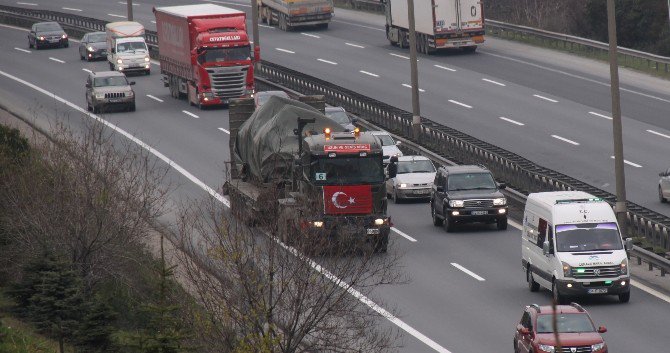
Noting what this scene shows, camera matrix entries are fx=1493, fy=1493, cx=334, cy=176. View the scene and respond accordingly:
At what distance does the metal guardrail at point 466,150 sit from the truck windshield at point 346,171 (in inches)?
280

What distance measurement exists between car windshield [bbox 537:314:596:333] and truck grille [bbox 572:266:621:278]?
211 inches

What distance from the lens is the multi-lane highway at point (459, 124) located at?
33.8 metres

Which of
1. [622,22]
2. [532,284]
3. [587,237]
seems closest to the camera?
[587,237]

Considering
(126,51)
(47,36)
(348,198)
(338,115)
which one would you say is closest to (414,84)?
(338,115)

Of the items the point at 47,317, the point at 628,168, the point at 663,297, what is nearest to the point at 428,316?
the point at 663,297

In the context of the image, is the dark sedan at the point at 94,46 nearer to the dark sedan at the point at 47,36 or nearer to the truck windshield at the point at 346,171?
the dark sedan at the point at 47,36

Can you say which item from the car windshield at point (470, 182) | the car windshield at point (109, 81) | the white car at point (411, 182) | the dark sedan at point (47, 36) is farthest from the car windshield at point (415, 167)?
the dark sedan at point (47, 36)

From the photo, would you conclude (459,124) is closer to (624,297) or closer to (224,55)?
(224,55)

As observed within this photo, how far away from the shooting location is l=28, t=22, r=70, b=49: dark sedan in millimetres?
85438

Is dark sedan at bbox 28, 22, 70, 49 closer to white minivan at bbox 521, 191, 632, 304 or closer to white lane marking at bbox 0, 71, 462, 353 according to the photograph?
white lane marking at bbox 0, 71, 462, 353

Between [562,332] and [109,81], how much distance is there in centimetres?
3996

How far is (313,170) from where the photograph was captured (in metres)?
38.8

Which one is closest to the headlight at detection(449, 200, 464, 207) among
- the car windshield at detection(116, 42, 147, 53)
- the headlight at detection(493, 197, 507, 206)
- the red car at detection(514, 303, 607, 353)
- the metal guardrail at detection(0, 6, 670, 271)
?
the headlight at detection(493, 197, 507, 206)

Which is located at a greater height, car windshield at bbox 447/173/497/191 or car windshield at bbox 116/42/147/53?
car windshield at bbox 116/42/147/53
